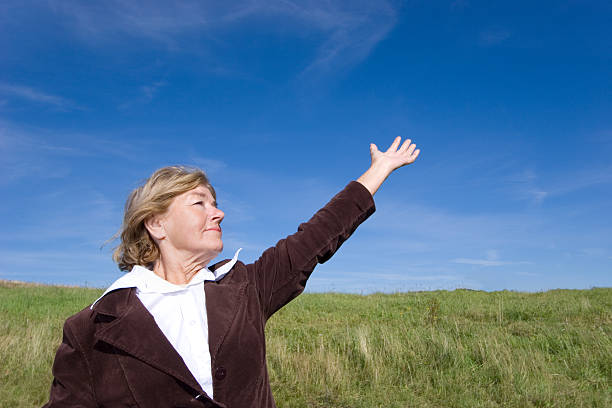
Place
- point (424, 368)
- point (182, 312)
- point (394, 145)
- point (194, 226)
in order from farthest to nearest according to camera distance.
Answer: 1. point (424, 368)
2. point (394, 145)
3. point (194, 226)
4. point (182, 312)

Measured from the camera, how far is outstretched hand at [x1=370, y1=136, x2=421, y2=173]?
8.97 feet

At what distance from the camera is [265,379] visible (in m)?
2.42

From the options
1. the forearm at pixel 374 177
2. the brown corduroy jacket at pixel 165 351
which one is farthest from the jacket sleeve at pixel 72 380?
the forearm at pixel 374 177

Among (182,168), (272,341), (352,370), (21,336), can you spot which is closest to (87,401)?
(182,168)

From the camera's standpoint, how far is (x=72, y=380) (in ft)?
7.16

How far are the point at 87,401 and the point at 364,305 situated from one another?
47.3ft

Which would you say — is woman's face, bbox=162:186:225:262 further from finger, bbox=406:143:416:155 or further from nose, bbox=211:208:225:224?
finger, bbox=406:143:416:155

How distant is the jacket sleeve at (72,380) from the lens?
2.16 metres

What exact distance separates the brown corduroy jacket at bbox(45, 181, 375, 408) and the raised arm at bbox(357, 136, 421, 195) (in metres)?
0.36

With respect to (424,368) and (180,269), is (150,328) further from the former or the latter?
(424,368)

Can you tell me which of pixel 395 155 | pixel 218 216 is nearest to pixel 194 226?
pixel 218 216

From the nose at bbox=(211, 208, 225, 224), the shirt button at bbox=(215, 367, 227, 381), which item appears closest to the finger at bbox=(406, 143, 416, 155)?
the nose at bbox=(211, 208, 225, 224)

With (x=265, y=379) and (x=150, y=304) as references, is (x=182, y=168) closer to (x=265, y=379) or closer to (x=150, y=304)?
(x=150, y=304)

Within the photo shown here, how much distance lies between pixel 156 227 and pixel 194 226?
0.97 ft
